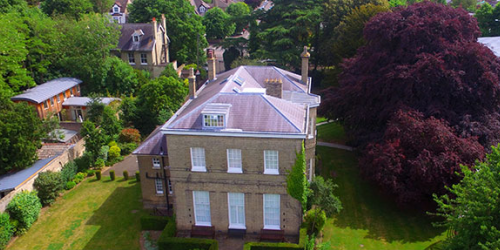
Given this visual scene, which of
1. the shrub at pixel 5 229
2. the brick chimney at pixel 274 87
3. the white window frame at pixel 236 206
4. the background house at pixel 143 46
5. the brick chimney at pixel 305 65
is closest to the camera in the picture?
the white window frame at pixel 236 206

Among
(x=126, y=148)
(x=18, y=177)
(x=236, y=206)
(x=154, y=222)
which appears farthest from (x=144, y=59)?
(x=236, y=206)

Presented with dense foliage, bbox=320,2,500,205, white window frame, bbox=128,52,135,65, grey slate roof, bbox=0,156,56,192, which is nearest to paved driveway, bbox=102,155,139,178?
grey slate roof, bbox=0,156,56,192

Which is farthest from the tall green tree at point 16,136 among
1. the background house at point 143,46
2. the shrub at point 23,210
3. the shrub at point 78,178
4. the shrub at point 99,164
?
the background house at point 143,46

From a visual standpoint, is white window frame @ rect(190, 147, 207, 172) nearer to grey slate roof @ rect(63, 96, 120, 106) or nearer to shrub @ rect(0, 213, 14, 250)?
shrub @ rect(0, 213, 14, 250)

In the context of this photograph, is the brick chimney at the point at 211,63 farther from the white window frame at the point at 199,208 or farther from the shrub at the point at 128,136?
the white window frame at the point at 199,208

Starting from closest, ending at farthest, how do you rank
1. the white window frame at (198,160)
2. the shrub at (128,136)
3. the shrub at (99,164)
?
the white window frame at (198,160), the shrub at (99,164), the shrub at (128,136)

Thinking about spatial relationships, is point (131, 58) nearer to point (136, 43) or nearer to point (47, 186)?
point (136, 43)
